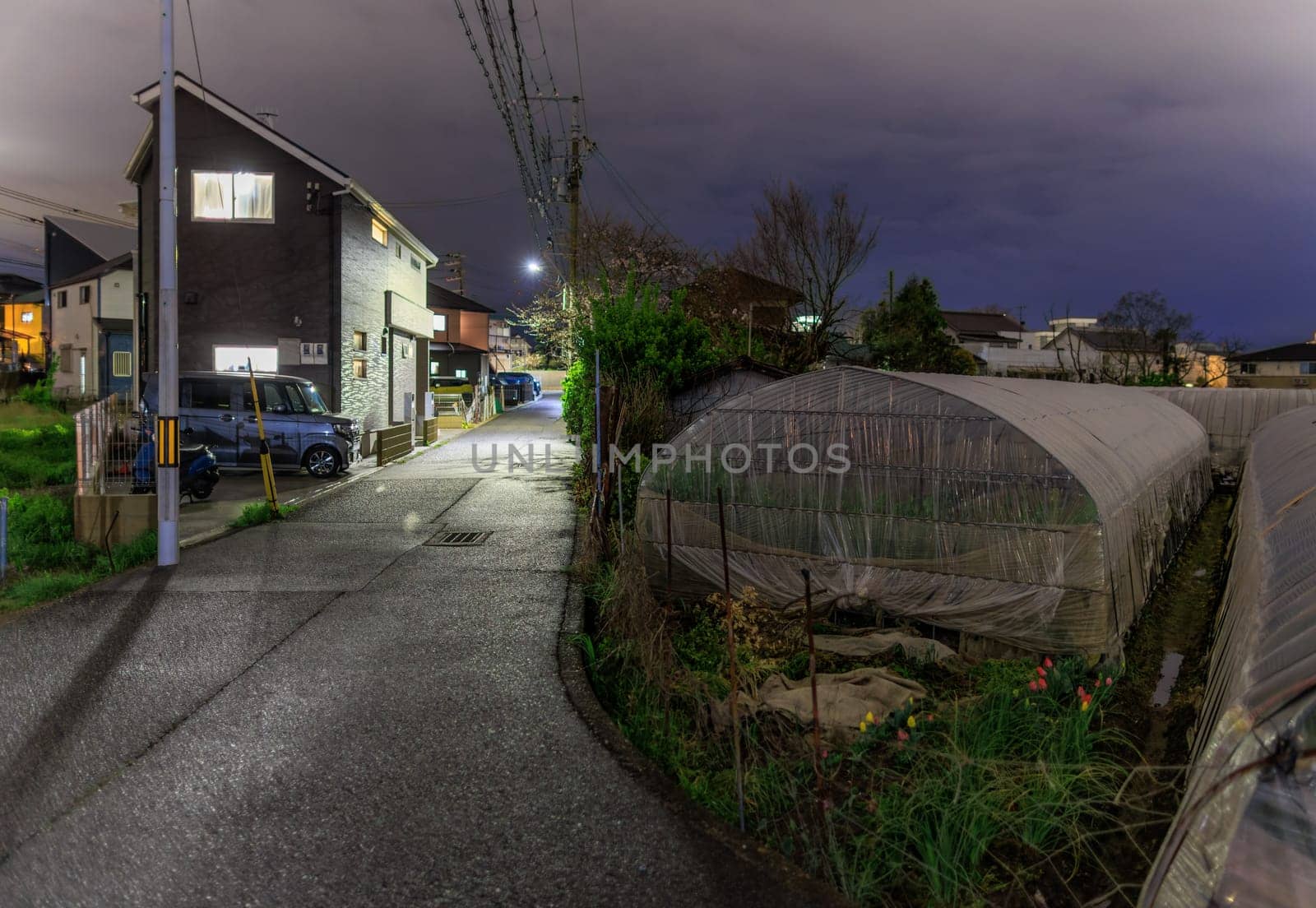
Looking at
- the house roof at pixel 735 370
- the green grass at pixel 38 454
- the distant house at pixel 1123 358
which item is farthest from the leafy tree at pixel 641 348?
the distant house at pixel 1123 358

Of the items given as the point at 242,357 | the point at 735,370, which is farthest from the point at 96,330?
the point at 735,370

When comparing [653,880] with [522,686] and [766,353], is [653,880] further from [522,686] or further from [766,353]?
[766,353]

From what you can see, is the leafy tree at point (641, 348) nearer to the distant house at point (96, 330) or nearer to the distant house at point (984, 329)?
the distant house at point (96, 330)

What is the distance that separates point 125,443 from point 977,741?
9333mm

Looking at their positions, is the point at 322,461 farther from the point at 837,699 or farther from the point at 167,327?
the point at 837,699

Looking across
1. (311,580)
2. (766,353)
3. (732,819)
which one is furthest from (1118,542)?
(766,353)

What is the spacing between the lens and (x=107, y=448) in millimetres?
9594

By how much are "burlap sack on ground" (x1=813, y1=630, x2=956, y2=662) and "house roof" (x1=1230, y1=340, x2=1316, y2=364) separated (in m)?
70.6

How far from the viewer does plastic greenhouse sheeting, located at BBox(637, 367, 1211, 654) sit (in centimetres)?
696

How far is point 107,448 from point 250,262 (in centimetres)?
1242

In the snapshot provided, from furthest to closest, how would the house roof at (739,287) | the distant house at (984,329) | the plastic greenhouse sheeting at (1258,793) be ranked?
the distant house at (984,329)
the house roof at (739,287)
the plastic greenhouse sheeting at (1258,793)

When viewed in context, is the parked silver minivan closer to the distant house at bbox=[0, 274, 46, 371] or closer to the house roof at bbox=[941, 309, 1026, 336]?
the distant house at bbox=[0, 274, 46, 371]

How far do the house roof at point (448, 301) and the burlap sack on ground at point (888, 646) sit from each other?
41.3 metres

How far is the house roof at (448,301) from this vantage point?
1822 inches
